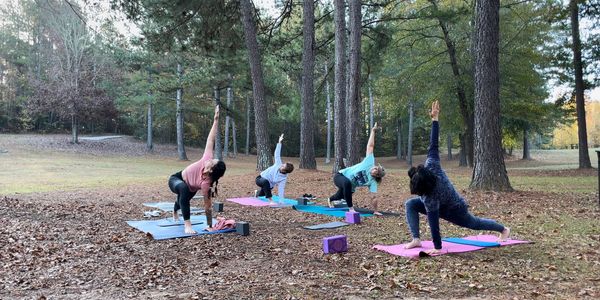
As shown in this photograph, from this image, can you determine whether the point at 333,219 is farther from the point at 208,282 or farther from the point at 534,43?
the point at 534,43

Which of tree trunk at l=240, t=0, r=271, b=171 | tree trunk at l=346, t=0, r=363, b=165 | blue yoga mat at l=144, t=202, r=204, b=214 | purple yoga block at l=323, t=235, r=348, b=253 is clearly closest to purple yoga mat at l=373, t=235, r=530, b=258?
purple yoga block at l=323, t=235, r=348, b=253

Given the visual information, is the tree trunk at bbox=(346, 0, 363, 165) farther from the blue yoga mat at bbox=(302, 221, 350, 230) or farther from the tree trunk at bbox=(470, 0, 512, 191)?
the blue yoga mat at bbox=(302, 221, 350, 230)

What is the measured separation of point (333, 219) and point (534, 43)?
1736 centimetres

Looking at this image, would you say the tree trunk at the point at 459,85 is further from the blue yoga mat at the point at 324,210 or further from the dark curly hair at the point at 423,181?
the dark curly hair at the point at 423,181

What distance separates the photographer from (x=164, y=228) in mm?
7281

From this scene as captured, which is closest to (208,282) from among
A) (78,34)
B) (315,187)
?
(315,187)

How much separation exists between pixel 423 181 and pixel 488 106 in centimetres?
576

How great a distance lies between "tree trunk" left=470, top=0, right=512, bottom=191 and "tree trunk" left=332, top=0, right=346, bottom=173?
16.8 feet

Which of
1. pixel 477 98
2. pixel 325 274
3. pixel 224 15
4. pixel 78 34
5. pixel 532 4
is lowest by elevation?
pixel 325 274

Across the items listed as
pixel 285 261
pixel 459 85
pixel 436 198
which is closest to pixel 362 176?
pixel 436 198

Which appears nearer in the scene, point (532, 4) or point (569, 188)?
point (569, 188)

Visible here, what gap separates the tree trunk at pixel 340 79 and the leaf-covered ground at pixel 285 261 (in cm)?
616

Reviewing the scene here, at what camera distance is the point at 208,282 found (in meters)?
4.42

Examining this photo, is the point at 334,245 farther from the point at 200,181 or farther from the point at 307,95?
the point at 307,95
